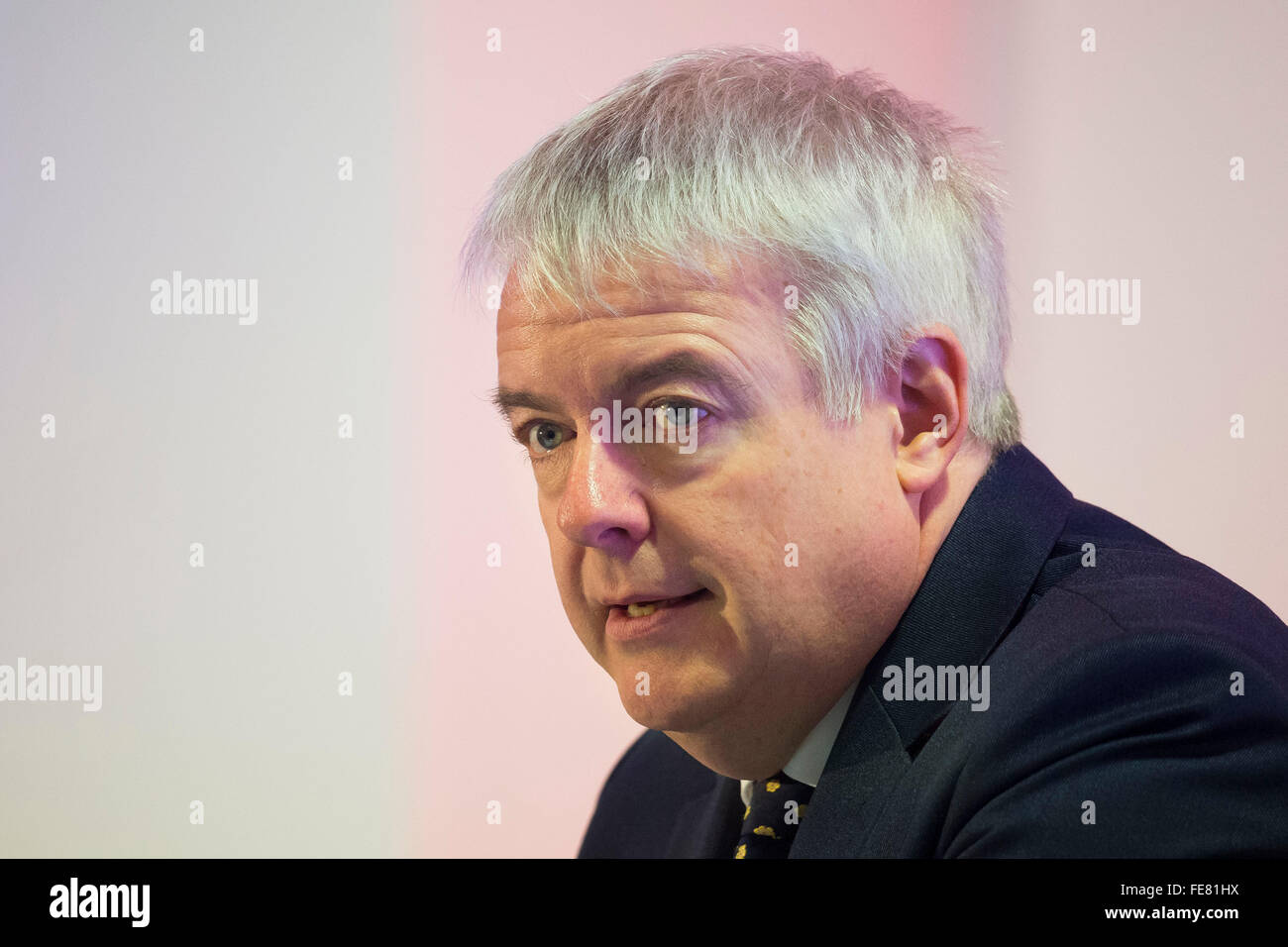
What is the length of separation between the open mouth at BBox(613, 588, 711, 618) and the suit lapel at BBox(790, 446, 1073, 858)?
0.70ft

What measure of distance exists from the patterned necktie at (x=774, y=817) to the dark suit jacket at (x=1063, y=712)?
0.40 feet

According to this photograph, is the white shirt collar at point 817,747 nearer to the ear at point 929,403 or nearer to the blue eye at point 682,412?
the ear at point 929,403

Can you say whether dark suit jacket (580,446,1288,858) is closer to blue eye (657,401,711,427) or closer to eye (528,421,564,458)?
blue eye (657,401,711,427)

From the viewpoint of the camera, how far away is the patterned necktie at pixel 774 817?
146cm

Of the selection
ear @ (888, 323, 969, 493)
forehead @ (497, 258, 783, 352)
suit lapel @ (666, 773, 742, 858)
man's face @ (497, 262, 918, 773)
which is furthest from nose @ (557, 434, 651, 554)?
suit lapel @ (666, 773, 742, 858)

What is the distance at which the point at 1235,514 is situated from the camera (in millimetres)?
2121

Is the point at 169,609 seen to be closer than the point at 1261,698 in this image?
No

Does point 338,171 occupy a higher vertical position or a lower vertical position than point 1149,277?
higher

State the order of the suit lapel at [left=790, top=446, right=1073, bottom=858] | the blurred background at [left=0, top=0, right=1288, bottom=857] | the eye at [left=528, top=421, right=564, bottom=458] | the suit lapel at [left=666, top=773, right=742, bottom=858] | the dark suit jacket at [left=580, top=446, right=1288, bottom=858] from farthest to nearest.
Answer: the blurred background at [left=0, top=0, right=1288, bottom=857], the suit lapel at [left=666, top=773, right=742, bottom=858], the eye at [left=528, top=421, right=564, bottom=458], the suit lapel at [left=790, top=446, right=1073, bottom=858], the dark suit jacket at [left=580, top=446, right=1288, bottom=858]

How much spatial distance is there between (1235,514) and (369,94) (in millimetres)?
1700

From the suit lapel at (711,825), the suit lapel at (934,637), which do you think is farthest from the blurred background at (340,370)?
the suit lapel at (934,637)

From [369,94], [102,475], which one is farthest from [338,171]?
[102,475]

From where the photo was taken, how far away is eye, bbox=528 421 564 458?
1.45 meters
